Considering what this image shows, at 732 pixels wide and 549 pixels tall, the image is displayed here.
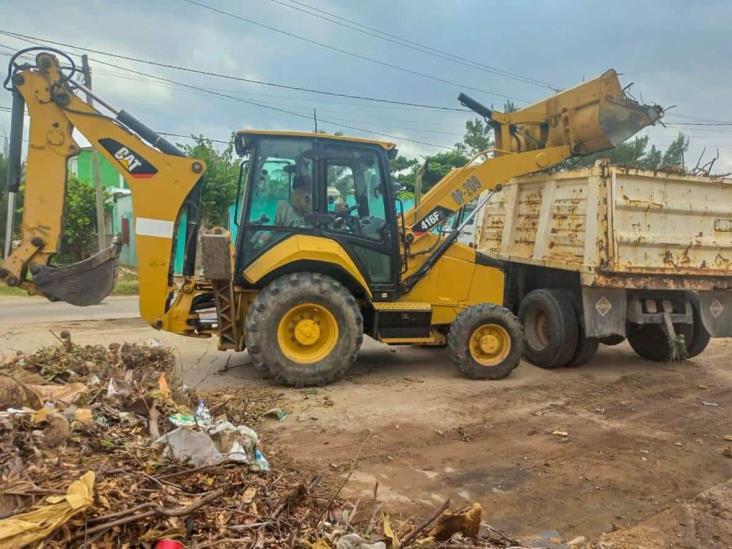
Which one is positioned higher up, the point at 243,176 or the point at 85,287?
the point at 243,176

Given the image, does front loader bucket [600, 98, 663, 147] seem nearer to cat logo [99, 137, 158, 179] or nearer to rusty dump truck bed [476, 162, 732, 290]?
rusty dump truck bed [476, 162, 732, 290]

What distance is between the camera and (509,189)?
8.80 m

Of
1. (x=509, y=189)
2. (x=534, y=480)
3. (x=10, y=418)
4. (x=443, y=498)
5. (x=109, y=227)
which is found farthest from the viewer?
(x=109, y=227)

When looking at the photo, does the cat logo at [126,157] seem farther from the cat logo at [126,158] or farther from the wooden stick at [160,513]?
the wooden stick at [160,513]

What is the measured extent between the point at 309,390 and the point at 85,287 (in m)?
2.32

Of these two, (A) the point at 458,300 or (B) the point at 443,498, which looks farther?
(A) the point at 458,300

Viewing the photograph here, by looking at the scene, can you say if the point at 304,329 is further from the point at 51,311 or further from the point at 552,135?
the point at 51,311

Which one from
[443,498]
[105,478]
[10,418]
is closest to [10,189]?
[10,418]

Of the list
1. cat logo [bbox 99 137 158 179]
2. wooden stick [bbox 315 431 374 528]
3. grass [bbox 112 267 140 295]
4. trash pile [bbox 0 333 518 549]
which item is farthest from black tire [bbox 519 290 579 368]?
grass [bbox 112 267 140 295]

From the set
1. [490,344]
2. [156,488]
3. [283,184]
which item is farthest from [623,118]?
[156,488]

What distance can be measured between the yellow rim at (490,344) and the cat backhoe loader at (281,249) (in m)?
0.02

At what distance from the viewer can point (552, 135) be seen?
7934mm

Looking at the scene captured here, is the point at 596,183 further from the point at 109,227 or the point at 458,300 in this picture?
the point at 109,227

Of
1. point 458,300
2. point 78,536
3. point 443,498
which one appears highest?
point 458,300
